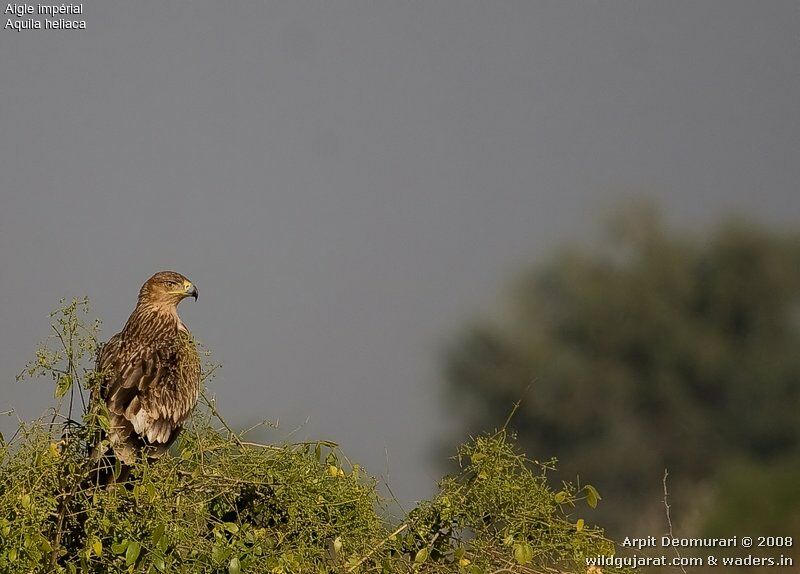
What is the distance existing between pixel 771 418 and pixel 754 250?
4151 millimetres

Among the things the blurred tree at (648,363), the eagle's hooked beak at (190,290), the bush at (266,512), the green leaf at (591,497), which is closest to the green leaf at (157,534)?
the bush at (266,512)

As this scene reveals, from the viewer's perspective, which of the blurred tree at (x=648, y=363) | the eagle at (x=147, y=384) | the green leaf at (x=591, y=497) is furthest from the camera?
the blurred tree at (x=648, y=363)

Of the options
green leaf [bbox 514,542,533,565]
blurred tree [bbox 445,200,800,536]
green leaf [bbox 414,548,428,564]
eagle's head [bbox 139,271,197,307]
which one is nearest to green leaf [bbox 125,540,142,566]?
green leaf [bbox 414,548,428,564]

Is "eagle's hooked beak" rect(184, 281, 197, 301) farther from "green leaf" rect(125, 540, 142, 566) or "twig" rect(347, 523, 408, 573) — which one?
"green leaf" rect(125, 540, 142, 566)

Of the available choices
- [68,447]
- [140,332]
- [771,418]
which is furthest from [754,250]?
[68,447]

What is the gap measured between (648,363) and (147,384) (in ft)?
52.2

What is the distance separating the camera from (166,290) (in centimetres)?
572

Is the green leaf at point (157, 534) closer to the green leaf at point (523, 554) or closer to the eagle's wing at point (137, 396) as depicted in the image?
the eagle's wing at point (137, 396)

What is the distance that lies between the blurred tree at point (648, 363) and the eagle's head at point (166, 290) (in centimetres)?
1143

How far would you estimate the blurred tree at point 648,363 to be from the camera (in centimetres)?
1786

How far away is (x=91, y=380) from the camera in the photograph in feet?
12.8

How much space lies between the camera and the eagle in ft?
14.6

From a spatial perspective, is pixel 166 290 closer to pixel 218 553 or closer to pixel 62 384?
pixel 62 384

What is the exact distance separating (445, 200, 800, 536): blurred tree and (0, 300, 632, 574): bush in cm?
1291
